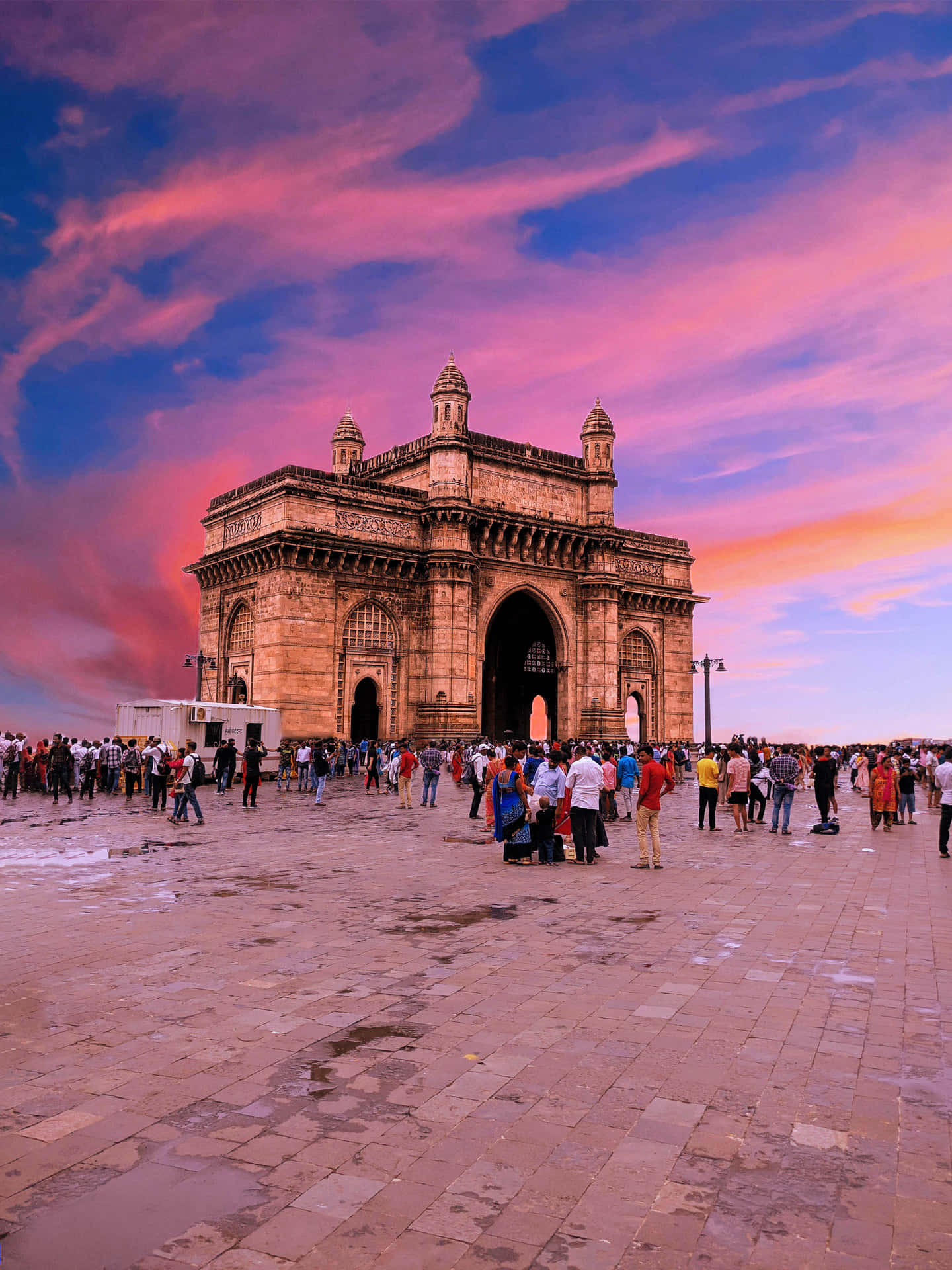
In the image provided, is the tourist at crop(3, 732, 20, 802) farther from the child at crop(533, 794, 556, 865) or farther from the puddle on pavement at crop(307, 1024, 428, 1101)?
the puddle on pavement at crop(307, 1024, 428, 1101)

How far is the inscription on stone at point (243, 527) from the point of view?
116ft

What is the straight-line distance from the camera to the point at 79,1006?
5.79m

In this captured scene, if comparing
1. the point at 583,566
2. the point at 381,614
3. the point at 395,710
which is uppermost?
the point at 583,566

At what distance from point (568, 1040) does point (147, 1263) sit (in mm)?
2732

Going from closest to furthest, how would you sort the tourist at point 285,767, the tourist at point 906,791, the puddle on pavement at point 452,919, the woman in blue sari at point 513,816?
the puddle on pavement at point 452,919
the woman in blue sari at point 513,816
the tourist at point 906,791
the tourist at point 285,767

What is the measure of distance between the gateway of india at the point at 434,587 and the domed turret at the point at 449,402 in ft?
0.21

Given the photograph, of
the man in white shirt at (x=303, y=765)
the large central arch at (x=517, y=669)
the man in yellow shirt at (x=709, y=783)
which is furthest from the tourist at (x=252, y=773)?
the large central arch at (x=517, y=669)

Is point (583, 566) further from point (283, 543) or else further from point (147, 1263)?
point (147, 1263)

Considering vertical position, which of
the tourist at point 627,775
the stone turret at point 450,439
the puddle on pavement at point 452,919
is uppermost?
the stone turret at point 450,439

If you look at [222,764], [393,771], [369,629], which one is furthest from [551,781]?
[369,629]

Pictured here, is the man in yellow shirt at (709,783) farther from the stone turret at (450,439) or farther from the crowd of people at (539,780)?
the stone turret at (450,439)

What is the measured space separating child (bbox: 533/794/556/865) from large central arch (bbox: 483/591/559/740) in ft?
101

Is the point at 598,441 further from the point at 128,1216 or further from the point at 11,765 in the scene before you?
the point at 128,1216

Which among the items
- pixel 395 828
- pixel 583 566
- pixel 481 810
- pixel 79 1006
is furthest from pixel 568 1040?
pixel 583 566
